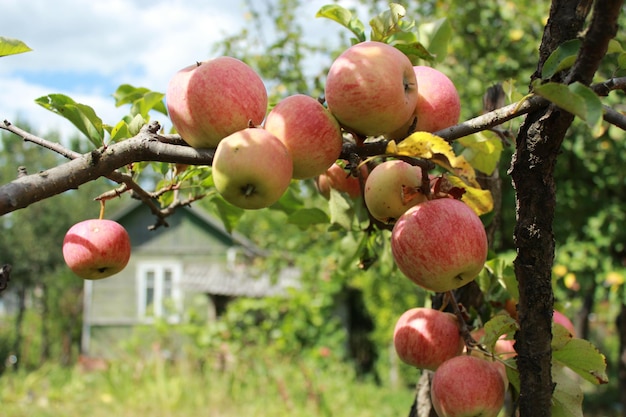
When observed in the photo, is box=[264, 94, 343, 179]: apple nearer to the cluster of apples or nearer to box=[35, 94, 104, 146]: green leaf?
the cluster of apples

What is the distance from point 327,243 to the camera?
5328 mm

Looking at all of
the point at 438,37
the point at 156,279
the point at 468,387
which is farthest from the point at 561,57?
the point at 156,279

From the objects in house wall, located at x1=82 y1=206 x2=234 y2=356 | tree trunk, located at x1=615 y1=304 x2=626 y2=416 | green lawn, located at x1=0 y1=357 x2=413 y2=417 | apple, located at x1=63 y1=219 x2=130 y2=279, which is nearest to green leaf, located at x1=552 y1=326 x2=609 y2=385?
apple, located at x1=63 y1=219 x2=130 y2=279

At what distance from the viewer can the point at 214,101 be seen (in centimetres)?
74

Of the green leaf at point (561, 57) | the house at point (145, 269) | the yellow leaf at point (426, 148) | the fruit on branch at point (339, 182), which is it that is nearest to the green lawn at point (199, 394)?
the fruit on branch at point (339, 182)

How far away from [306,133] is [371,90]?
104 mm

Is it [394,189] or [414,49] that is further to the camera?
[414,49]

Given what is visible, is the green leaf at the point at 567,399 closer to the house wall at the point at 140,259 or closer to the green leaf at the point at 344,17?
the green leaf at the point at 344,17

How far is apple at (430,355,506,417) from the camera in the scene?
2.83 ft

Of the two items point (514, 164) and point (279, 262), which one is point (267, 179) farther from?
point (279, 262)

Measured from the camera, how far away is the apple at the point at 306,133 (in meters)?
0.73

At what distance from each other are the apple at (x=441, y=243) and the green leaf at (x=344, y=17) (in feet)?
1.48

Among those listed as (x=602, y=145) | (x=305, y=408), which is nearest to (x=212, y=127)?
(x=602, y=145)

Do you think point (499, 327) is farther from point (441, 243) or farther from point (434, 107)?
point (434, 107)
